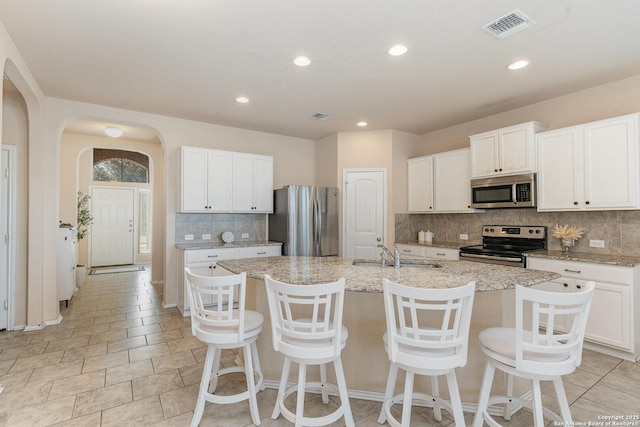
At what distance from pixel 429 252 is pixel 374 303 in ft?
8.42

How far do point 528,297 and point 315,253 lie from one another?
358 cm

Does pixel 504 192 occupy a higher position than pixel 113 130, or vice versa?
pixel 113 130

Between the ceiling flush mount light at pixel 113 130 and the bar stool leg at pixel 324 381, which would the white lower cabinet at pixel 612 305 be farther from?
the ceiling flush mount light at pixel 113 130

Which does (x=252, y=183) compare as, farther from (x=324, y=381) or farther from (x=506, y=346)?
(x=506, y=346)

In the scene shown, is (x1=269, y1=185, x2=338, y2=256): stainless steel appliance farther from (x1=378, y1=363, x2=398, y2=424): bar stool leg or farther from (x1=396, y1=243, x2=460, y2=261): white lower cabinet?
(x1=378, y1=363, x2=398, y2=424): bar stool leg

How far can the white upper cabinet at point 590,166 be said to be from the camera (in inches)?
119

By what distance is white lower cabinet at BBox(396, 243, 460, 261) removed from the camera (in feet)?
14.0

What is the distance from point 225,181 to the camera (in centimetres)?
464

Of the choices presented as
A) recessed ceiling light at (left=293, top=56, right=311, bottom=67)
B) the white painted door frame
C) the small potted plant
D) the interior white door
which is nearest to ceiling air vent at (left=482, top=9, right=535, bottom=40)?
recessed ceiling light at (left=293, top=56, right=311, bottom=67)

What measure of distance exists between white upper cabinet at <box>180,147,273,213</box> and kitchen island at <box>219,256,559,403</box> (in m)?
2.14

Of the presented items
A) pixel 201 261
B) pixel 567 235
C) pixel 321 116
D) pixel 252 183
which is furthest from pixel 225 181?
pixel 567 235

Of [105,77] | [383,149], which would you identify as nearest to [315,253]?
[383,149]

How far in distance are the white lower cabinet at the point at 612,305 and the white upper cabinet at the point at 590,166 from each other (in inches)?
25.4

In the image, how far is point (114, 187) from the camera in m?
7.76
